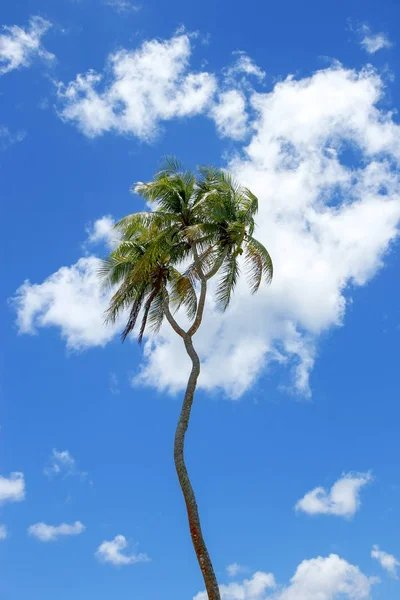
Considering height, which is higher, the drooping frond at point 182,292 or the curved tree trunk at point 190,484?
the drooping frond at point 182,292

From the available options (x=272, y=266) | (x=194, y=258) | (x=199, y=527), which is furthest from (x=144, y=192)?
(x=199, y=527)

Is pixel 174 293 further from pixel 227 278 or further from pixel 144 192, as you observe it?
pixel 144 192

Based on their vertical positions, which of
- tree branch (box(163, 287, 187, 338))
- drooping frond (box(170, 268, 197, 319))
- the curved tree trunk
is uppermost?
drooping frond (box(170, 268, 197, 319))

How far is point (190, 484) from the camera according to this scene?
1978 centimetres

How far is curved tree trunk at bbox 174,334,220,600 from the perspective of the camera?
1808cm

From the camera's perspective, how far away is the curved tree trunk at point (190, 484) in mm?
18078

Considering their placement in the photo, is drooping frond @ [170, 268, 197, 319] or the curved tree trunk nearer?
the curved tree trunk

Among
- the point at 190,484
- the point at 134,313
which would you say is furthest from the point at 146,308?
the point at 190,484

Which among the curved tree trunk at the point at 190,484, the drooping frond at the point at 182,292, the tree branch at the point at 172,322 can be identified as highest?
the drooping frond at the point at 182,292

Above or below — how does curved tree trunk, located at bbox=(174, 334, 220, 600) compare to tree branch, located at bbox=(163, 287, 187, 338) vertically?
below

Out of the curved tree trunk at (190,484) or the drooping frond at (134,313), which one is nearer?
the curved tree trunk at (190,484)

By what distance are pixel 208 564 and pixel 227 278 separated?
33.2ft

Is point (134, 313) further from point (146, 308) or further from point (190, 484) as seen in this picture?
point (190, 484)

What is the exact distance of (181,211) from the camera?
2430cm
